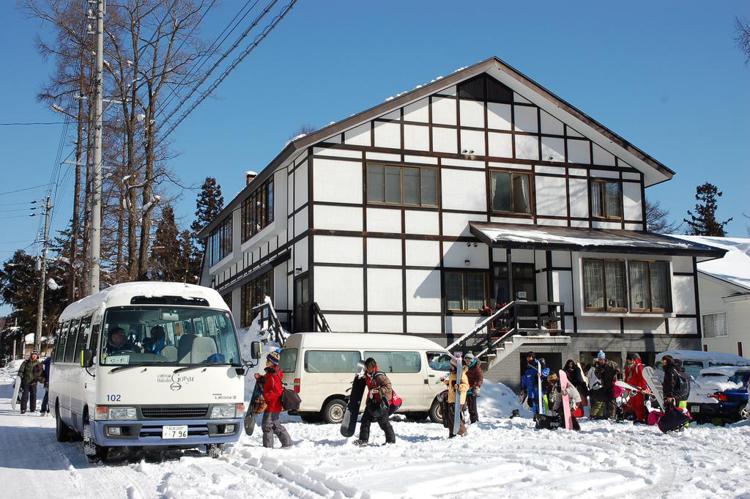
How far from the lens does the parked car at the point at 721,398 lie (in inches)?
686

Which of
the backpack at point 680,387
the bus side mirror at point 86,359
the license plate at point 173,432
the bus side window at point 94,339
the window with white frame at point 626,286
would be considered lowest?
the license plate at point 173,432

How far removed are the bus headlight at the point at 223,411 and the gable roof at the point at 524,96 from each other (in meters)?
13.4

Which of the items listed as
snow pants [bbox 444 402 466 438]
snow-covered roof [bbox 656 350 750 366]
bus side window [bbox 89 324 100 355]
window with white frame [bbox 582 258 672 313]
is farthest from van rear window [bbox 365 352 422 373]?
window with white frame [bbox 582 258 672 313]

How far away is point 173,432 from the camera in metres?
10.7

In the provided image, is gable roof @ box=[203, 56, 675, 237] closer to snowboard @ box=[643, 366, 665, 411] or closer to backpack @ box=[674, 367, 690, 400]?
snowboard @ box=[643, 366, 665, 411]

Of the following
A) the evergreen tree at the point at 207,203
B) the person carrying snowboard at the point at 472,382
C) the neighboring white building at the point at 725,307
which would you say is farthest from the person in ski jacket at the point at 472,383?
the evergreen tree at the point at 207,203

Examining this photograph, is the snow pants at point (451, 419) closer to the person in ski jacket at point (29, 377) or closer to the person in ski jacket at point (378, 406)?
the person in ski jacket at point (378, 406)

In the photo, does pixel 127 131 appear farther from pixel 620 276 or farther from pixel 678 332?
pixel 678 332

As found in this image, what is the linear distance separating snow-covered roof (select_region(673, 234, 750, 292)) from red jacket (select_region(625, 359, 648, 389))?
16.1 m

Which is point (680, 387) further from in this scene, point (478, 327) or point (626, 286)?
point (626, 286)

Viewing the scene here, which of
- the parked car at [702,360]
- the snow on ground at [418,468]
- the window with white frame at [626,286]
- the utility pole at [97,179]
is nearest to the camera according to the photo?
the snow on ground at [418,468]

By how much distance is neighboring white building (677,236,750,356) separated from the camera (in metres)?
33.5

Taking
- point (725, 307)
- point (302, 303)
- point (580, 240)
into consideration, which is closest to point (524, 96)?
point (580, 240)

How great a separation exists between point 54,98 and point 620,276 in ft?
66.7
